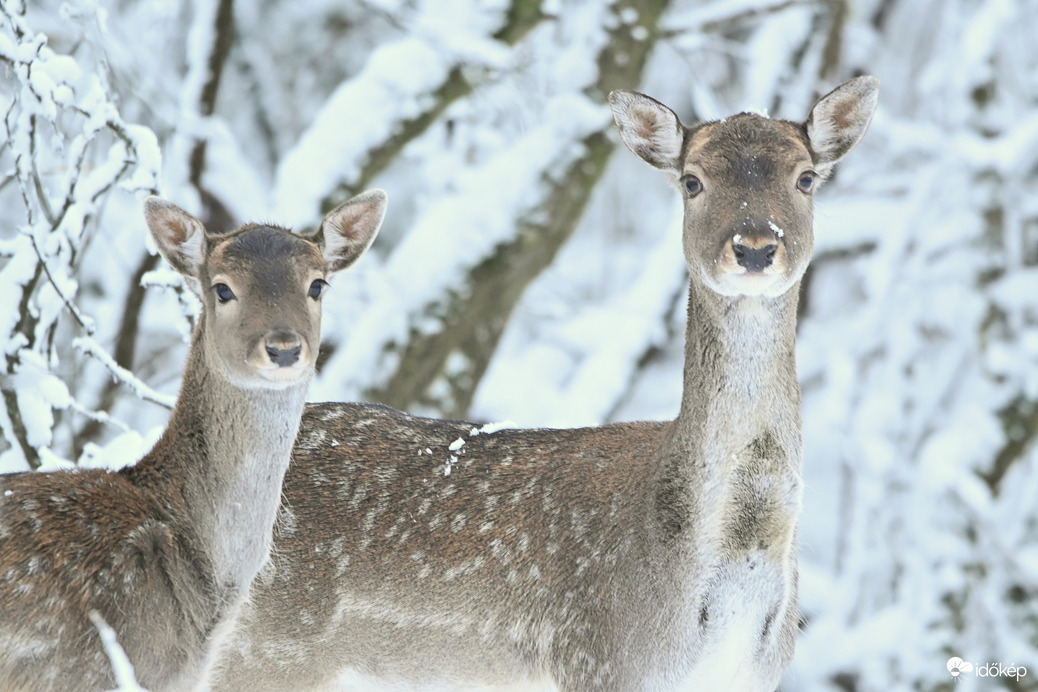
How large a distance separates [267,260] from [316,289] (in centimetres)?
21

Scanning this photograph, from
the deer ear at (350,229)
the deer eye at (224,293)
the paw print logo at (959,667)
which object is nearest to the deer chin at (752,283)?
the deer ear at (350,229)

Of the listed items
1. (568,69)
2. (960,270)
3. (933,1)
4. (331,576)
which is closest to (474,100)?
(568,69)

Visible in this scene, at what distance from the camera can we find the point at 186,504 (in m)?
5.45

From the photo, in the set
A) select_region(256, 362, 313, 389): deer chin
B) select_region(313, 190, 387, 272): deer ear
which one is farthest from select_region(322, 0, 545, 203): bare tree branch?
select_region(256, 362, 313, 389): deer chin

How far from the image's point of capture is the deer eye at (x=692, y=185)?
228 inches

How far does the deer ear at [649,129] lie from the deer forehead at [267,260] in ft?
3.94

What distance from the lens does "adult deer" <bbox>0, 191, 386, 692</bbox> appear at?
494 centimetres

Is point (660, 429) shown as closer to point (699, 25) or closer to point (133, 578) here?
point (133, 578)

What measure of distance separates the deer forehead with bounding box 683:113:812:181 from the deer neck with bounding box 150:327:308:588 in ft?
4.93

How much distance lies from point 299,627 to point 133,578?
1132mm

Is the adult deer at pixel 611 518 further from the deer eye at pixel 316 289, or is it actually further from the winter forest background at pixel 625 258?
the winter forest background at pixel 625 258

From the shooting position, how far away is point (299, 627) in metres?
6.14

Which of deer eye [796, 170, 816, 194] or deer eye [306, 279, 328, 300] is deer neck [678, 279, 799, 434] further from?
deer eye [306, 279, 328, 300]

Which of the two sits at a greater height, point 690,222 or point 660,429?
point 690,222
